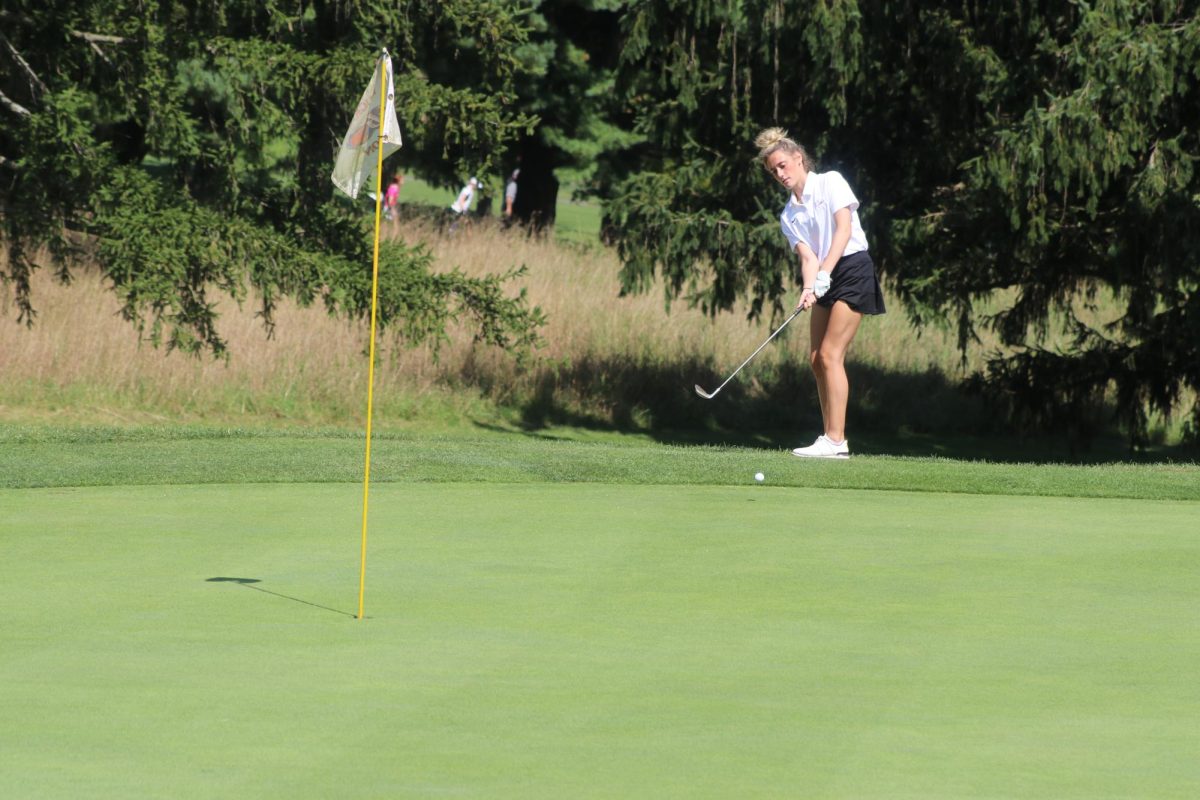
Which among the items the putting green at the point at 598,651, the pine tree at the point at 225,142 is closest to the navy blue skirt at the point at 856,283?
the putting green at the point at 598,651

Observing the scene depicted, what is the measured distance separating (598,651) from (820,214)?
6630 millimetres

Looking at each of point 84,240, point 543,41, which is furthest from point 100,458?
point 543,41

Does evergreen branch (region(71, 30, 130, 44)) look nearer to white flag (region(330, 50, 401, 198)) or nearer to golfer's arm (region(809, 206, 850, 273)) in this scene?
golfer's arm (region(809, 206, 850, 273))

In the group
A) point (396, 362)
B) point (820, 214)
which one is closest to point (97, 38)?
point (396, 362)

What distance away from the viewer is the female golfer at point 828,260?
11242 mm

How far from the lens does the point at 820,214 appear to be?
452 inches

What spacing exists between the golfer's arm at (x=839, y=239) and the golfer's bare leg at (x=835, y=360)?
38 centimetres

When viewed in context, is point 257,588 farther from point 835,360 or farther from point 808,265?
point 835,360

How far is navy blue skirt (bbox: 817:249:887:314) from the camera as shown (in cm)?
1147

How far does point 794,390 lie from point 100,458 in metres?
11.8

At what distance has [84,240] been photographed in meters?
23.4

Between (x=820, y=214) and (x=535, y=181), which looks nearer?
(x=820, y=214)

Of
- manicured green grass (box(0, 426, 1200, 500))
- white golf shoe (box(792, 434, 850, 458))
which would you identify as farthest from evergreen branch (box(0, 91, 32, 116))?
white golf shoe (box(792, 434, 850, 458))

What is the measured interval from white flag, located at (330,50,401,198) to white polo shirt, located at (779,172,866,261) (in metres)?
5.10
